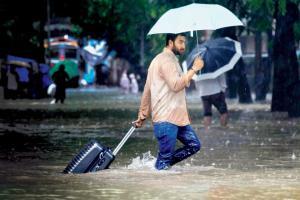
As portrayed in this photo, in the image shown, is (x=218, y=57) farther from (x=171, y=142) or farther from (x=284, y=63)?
(x=171, y=142)

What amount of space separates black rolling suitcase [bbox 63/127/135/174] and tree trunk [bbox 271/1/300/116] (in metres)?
17.6

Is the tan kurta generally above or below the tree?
above

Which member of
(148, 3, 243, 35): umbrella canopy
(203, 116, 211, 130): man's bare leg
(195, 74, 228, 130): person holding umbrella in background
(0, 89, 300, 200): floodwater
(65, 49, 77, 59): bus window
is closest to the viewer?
(0, 89, 300, 200): floodwater

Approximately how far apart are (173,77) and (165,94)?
31 cm

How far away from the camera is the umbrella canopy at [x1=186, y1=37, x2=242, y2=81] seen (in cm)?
2388

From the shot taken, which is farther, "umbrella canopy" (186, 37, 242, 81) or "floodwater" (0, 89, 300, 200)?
"umbrella canopy" (186, 37, 242, 81)

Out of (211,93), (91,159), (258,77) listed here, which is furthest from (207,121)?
(258,77)

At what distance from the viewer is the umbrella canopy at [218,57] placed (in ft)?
78.3

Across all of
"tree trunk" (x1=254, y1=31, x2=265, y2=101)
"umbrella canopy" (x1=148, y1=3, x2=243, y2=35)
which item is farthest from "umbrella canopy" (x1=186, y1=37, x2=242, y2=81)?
"tree trunk" (x1=254, y1=31, x2=265, y2=101)

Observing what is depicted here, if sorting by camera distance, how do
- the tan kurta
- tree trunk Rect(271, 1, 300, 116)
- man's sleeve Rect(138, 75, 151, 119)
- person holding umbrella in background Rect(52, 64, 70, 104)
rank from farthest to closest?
1. person holding umbrella in background Rect(52, 64, 70, 104)
2. tree trunk Rect(271, 1, 300, 116)
3. man's sleeve Rect(138, 75, 151, 119)
4. the tan kurta

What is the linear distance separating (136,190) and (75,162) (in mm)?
2099

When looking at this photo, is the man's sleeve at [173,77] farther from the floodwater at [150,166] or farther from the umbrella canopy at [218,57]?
the umbrella canopy at [218,57]

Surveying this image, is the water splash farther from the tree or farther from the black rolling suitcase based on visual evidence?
the tree

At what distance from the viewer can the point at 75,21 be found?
205 ft
